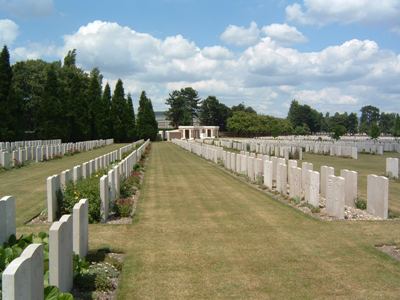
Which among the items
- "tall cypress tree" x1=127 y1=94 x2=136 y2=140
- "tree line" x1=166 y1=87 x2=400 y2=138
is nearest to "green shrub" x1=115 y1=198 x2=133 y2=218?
"tall cypress tree" x1=127 y1=94 x2=136 y2=140

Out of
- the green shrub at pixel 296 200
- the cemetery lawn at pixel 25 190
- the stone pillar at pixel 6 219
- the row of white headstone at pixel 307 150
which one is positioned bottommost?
the cemetery lawn at pixel 25 190

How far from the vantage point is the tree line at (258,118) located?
13188 cm

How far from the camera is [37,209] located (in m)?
12.6

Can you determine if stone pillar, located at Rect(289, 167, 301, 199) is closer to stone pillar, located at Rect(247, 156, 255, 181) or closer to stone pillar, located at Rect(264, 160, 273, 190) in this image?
stone pillar, located at Rect(264, 160, 273, 190)

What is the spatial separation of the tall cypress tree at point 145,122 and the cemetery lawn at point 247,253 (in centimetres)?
7894

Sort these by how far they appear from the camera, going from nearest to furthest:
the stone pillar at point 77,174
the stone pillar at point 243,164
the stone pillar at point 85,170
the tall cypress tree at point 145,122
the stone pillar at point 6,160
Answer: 1. the stone pillar at point 77,174
2. the stone pillar at point 85,170
3. the stone pillar at point 243,164
4. the stone pillar at point 6,160
5. the tall cypress tree at point 145,122

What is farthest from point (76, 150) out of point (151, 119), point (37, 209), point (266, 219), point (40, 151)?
point (151, 119)

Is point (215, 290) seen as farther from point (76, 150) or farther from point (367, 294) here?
point (76, 150)

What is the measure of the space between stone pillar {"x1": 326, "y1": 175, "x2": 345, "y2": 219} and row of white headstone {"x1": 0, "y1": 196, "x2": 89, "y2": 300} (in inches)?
236

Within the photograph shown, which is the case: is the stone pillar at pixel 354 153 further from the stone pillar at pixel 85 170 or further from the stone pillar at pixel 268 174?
the stone pillar at pixel 85 170

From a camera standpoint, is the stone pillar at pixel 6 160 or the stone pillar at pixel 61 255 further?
the stone pillar at pixel 6 160

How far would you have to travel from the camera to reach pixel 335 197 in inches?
453

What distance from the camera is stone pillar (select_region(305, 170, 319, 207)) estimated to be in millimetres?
12508

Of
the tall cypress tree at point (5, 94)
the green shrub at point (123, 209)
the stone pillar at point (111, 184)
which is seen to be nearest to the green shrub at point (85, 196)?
the green shrub at point (123, 209)
